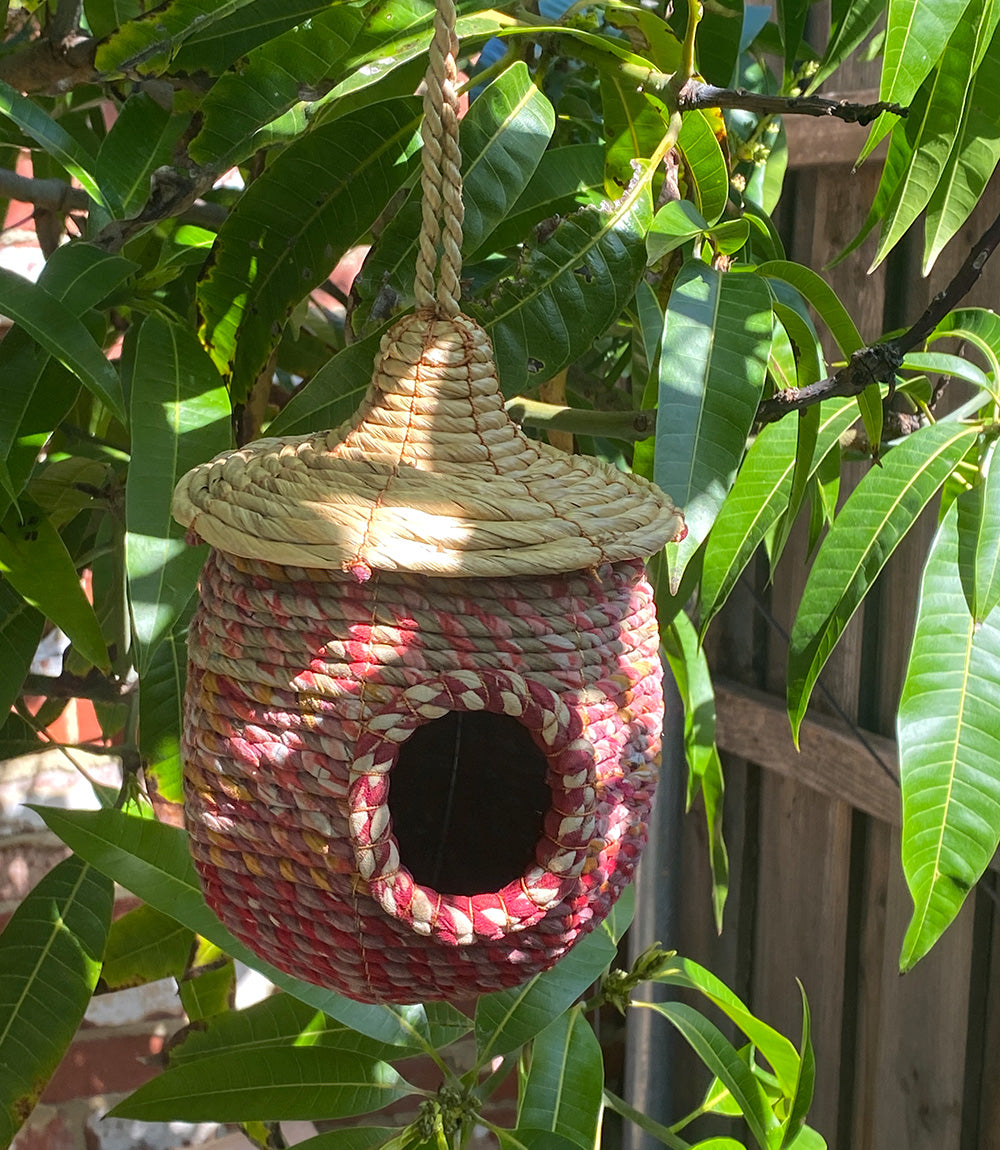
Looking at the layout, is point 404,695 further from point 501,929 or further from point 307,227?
point 307,227

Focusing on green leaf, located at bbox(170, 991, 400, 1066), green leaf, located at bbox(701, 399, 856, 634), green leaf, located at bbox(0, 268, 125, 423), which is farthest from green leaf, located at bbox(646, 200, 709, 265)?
green leaf, located at bbox(170, 991, 400, 1066)

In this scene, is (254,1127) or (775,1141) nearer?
(775,1141)

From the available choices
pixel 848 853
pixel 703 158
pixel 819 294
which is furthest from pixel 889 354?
pixel 848 853

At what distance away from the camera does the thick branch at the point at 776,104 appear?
2.16ft

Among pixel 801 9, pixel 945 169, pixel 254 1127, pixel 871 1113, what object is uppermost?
pixel 801 9

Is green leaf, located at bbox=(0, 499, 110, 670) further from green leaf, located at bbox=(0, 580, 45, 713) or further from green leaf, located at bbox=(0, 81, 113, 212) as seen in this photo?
green leaf, located at bbox=(0, 81, 113, 212)

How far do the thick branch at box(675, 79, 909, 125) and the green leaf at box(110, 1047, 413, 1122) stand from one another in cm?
73

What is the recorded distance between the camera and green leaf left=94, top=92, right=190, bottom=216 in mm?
850

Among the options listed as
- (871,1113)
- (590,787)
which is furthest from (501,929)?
(871,1113)

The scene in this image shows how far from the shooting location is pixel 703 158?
2.48 feet

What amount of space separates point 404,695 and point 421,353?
175 mm

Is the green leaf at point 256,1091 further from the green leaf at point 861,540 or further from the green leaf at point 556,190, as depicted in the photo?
the green leaf at point 556,190

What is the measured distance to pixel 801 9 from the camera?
35.3 inches

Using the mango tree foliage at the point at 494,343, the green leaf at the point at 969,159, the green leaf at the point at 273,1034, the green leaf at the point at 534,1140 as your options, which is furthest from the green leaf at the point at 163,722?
the green leaf at the point at 969,159
